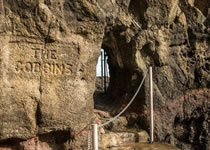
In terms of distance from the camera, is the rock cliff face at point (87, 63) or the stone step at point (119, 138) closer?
the rock cliff face at point (87, 63)

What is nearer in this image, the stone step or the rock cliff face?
the rock cliff face

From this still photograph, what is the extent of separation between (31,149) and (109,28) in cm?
247

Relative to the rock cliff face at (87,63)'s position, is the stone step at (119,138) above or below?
below

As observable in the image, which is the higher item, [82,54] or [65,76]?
[82,54]

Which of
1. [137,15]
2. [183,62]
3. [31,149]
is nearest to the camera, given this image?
[31,149]

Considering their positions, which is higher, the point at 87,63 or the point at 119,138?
the point at 87,63

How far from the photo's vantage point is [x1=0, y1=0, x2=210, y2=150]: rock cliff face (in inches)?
141

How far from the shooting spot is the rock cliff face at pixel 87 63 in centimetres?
359

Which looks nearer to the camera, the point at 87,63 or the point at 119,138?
the point at 87,63

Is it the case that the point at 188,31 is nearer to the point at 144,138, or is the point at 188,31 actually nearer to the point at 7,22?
the point at 144,138

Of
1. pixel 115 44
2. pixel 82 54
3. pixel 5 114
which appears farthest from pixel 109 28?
pixel 5 114

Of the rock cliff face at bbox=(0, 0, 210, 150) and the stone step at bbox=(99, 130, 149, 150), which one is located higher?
the rock cliff face at bbox=(0, 0, 210, 150)

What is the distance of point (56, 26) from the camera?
380 centimetres

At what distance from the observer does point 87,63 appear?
4102 mm
